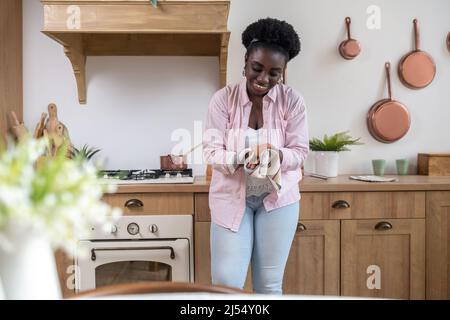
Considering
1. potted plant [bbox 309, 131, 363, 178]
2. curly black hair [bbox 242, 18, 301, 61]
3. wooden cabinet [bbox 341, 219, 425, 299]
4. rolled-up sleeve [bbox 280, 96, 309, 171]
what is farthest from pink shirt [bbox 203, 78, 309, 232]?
potted plant [bbox 309, 131, 363, 178]

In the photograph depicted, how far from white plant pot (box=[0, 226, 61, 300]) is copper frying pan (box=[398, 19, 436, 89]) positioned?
2.35 metres

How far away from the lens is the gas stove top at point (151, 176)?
1.97m

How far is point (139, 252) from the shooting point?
1884mm

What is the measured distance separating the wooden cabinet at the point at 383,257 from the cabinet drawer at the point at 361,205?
0.11 feet

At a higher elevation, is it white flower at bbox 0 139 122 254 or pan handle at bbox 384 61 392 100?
pan handle at bbox 384 61 392 100

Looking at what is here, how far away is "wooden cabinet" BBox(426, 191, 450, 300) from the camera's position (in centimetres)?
199

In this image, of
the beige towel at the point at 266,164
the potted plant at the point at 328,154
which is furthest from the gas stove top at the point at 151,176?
the potted plant at the point at 328,154

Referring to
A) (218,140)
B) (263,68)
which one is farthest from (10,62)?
(263,68)

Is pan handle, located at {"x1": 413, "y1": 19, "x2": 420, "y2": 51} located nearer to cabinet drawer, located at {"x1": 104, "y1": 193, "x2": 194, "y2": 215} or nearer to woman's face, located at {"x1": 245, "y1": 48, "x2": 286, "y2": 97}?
woman's face, located at {"x1": 245, "y1": 48, "x2": 286, "y2": 97}

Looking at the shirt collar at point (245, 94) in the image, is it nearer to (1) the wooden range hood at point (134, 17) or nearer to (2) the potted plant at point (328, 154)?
(1) the wooden range hood at point (134, 17)

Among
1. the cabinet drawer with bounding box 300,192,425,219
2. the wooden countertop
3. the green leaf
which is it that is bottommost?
the cabinet drawer with bounding box 300,192,425,219

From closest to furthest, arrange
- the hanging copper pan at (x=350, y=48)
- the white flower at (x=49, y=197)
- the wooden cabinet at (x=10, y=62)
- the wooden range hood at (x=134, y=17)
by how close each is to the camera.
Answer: the white flower at (x=49, y=197)
the wooden range hood at (x=134, y=17)
the wooden cabinet at (x=10, y=62)
the hanging copper pan at (x=350, y=48)

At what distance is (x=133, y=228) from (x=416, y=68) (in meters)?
1.82

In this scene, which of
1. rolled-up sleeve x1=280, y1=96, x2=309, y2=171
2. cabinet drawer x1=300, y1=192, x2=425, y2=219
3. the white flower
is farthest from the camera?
cabinet drawer x1=300, y1=192, x2=425, y2=219
